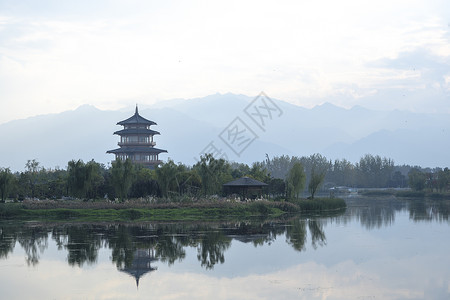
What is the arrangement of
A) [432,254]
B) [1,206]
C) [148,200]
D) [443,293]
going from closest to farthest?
[443,293]
[432,254]
[1,206]
[148,200]

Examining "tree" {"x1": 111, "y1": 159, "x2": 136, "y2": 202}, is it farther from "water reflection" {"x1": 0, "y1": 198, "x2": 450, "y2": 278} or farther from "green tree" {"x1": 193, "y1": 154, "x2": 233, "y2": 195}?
"water reflection" {"x1": 0, "y1": 198, "x2": 450, "y2": 278}

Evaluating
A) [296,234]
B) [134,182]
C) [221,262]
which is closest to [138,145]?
[134,182]

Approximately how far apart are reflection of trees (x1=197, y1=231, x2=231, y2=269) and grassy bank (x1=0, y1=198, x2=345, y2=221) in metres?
8.83

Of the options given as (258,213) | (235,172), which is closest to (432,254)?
(258,213)

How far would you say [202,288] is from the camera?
16.5 m

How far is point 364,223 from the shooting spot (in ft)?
119

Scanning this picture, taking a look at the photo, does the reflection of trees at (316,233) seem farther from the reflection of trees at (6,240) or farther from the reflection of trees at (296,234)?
the reflection of trees at (6,240)

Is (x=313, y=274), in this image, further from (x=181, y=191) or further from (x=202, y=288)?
(x=181, y=191)

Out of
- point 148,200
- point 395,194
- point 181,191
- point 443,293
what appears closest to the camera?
point 443,293

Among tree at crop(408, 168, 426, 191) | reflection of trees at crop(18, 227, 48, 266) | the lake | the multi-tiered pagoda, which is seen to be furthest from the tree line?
tree at crop(408, 168, 426, 191)

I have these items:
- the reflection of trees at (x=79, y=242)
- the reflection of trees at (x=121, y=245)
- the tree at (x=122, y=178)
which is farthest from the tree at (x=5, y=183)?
the reflection of trees at (x=121, y=245)

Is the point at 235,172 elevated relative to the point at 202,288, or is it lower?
elevated

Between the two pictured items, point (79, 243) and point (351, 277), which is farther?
point (79, 243)

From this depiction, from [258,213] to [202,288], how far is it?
23774 mm
